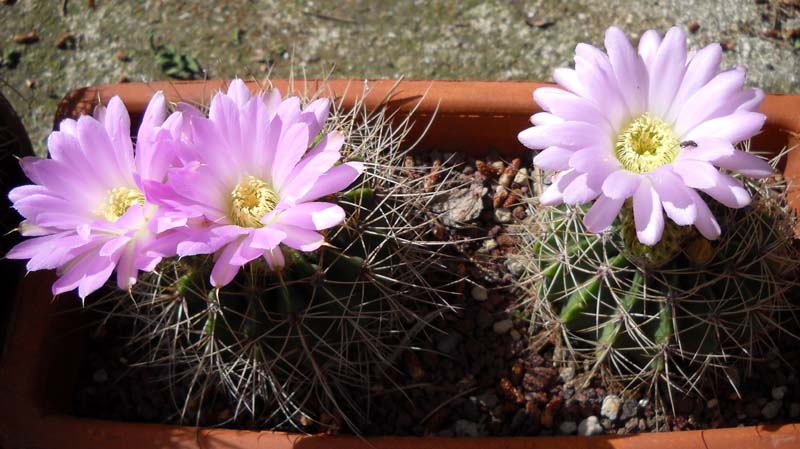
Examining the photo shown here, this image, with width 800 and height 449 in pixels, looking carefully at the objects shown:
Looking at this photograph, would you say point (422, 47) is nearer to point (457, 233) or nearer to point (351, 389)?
point (457, 233)

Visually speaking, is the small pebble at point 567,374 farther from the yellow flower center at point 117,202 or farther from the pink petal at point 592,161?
the yellow flower center at point 117,202

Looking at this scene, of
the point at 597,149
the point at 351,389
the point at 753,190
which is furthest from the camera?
the point at 351,389

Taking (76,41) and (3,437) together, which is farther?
(76,41)

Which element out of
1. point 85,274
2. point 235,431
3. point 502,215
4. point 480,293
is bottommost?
point 235,431

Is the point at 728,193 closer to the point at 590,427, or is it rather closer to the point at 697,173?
the point at 697,173

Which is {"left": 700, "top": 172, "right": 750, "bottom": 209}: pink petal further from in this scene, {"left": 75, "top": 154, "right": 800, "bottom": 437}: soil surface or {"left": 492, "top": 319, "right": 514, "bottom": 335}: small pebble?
{"left": 492, "top": 319, "right": 514, "bottom": 335}: small pebble

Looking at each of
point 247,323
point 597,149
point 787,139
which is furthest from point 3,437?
point 787,139

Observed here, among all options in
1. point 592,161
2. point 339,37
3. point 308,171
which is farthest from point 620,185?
point 339,37
